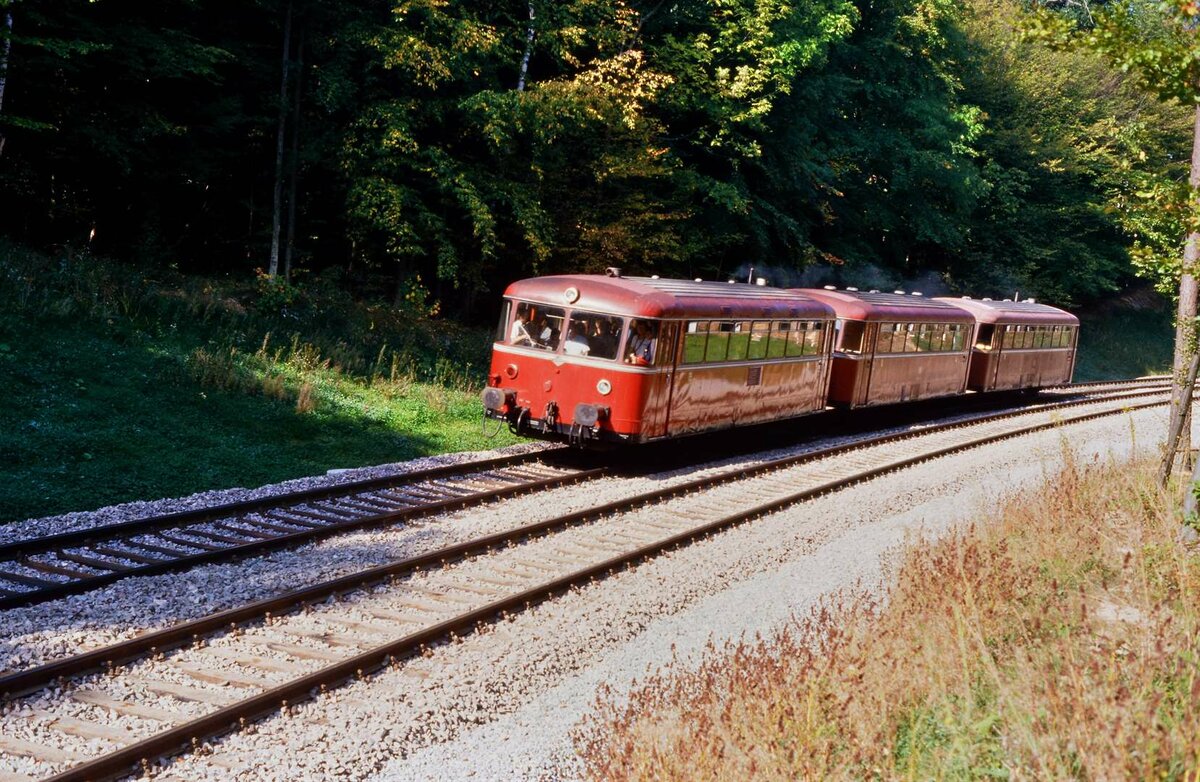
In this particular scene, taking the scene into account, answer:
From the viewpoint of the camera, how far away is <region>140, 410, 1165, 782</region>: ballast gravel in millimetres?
6477

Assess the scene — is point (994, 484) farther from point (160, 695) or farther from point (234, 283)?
point (234, 283)

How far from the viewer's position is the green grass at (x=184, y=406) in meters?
12.2

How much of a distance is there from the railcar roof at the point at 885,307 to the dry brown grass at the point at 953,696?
1245 centimetres

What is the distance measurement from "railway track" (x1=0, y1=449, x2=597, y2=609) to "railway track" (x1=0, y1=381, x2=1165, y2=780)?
4.21ft

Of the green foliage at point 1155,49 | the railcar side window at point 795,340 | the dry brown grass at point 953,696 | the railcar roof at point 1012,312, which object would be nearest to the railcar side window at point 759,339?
the railcar side window at point 795,340

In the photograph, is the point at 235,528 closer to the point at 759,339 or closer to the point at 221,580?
the point at 221,580

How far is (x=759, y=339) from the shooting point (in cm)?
1758

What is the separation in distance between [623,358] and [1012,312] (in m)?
17.3

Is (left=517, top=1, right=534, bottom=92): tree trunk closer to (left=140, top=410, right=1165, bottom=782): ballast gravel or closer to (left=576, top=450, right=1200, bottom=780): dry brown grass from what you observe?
(left=140, top=410, right=1165, bottom=782): ballast gravel

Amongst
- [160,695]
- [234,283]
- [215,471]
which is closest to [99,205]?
[234,283]

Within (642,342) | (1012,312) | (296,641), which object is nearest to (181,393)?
(642,342)

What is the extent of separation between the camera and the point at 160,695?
275 inches

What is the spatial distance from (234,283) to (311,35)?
208 inches

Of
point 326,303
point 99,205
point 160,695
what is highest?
point 99,205
